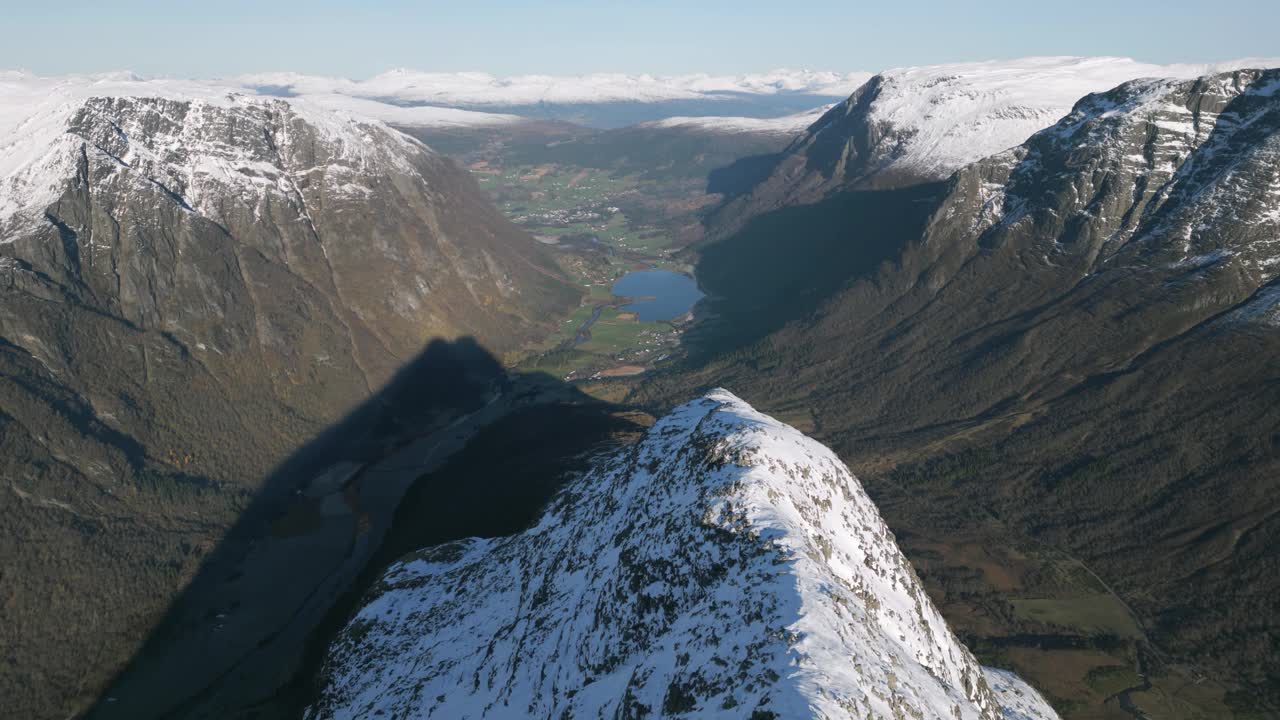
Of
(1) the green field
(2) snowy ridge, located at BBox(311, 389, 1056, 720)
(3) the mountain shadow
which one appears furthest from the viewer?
(1) the green field

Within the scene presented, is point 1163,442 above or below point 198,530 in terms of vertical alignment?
above

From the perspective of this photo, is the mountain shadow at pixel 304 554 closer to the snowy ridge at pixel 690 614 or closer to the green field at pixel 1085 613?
the snowy ridge at pixel 690 614

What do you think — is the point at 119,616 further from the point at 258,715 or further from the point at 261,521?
the point at 258,715

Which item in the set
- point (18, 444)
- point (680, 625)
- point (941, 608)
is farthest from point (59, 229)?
point (941, 608)

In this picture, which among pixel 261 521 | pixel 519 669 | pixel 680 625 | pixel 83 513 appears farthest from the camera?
pixel 261 521

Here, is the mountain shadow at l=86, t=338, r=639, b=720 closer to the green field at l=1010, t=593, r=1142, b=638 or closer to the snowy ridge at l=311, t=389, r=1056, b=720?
the snowy ridge at l=311, t=389, r=1056, b=720

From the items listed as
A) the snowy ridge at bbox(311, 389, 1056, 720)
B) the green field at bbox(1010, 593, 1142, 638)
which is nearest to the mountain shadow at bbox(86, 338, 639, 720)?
the snowy ridge at bbox(311, 389, 1056, 720)

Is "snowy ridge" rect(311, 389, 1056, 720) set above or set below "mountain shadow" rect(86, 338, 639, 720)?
above
